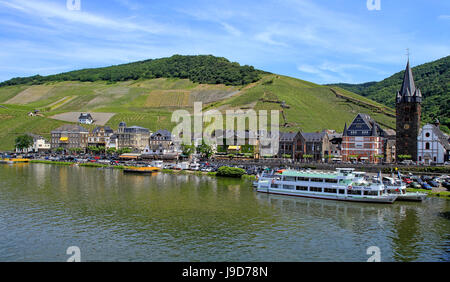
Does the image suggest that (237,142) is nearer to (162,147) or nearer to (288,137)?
(288,137)

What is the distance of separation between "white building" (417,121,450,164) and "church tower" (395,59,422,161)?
144cm

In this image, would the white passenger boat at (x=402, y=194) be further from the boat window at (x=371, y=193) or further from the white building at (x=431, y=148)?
the white building at (x=431, y=148)

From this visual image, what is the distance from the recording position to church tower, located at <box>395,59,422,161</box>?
97.9m

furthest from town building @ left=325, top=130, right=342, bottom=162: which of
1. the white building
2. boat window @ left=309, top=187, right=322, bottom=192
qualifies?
boat window @ left=309, top=187, right=322, bottom=192

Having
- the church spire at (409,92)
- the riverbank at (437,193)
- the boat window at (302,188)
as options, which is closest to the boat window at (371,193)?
the boat window at (302,188)

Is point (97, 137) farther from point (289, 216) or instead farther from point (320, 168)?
point (289, 216)

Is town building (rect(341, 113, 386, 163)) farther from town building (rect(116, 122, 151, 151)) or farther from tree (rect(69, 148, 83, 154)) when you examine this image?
tree (rect(69, 148, 83, 154))

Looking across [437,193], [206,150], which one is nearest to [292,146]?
[206,150]

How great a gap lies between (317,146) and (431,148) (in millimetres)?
30024

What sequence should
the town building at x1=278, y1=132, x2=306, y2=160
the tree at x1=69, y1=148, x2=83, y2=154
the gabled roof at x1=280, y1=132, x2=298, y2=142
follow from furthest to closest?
1. the tree at x1=69, y1=148, x2=83, y2=154
2. the gabled roof at x1=280, y1=132, x2=298, y2=142
3. the town building at x1=278, y1=132, x2=306, y2=160

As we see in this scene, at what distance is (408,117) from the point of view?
98.9m
